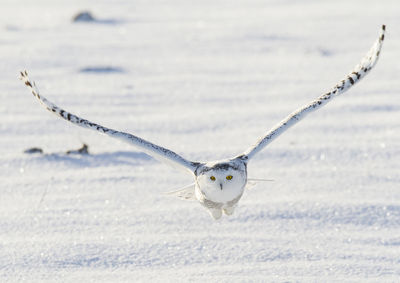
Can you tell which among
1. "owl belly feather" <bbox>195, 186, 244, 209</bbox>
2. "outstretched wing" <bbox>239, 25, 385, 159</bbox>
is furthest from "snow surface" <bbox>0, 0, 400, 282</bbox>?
"outstretched wing" <bbox>239, 25, 385, 159</bbox>

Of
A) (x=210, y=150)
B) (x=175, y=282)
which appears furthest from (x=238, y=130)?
(x=175, y=282)

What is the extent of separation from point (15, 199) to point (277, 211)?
1444 mm

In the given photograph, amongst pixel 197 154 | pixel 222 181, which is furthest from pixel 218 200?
pixel 197 154

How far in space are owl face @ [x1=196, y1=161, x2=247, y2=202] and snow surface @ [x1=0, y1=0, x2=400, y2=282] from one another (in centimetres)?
32

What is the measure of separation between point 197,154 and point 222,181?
5.40 feet

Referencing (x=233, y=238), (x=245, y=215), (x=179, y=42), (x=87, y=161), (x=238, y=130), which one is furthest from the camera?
(x=179, y=42)

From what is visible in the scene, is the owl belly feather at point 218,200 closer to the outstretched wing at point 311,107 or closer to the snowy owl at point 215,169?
the snowy owl at point 215,169

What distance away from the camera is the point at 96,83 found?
718cm

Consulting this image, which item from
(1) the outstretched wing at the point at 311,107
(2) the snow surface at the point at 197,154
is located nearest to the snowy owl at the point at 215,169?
(1) the outstretched wing at the point at 311,107

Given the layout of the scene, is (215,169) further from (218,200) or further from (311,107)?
(311,107)

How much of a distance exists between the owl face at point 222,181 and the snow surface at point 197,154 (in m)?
0.32

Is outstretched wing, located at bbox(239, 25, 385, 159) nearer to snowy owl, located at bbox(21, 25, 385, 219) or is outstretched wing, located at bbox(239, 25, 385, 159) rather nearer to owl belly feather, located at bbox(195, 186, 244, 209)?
snowy owl, located at bbox(21, 25, 385, 219)

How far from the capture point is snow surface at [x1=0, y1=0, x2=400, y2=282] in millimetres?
3891

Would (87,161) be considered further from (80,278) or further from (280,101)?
(280,101)
